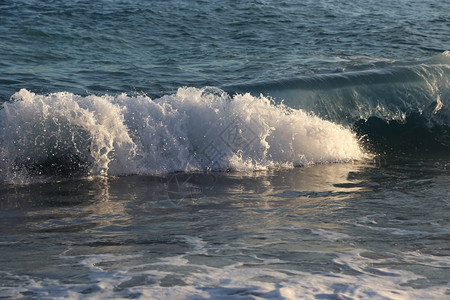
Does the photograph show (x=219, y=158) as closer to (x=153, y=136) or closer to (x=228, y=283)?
(x=153, y=136)

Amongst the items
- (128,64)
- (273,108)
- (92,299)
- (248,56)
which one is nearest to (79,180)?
(273,108)

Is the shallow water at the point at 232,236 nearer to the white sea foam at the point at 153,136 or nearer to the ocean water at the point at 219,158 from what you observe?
the ocean water at the point at 219,158

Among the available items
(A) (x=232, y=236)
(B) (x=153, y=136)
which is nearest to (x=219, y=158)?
(B) (x=153, y=136)

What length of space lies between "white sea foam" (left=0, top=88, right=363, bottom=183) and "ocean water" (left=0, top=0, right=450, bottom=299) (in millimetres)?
20

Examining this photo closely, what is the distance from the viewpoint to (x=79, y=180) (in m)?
6.34

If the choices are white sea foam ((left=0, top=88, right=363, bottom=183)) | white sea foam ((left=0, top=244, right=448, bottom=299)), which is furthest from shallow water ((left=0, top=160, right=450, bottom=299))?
white sea foam ((left=0, top=88, right=363, bottom=183))

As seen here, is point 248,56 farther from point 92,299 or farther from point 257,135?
point 92,299

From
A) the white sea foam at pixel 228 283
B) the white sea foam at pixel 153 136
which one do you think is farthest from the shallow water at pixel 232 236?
the white sea foam at pixel 153 136

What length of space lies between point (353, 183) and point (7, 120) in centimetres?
360

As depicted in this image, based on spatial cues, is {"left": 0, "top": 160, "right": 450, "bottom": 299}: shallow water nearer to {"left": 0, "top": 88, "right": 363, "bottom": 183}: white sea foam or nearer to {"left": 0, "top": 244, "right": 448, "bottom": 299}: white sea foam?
{"left": 0, "top": 244, "right": 448, "bottom": 299}: white sea foam

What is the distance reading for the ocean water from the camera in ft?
11.4

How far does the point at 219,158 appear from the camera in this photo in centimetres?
698

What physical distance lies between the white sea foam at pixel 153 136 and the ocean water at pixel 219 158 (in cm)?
2

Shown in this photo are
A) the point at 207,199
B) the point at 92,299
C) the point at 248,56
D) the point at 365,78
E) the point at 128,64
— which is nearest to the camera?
the point at 92,299
